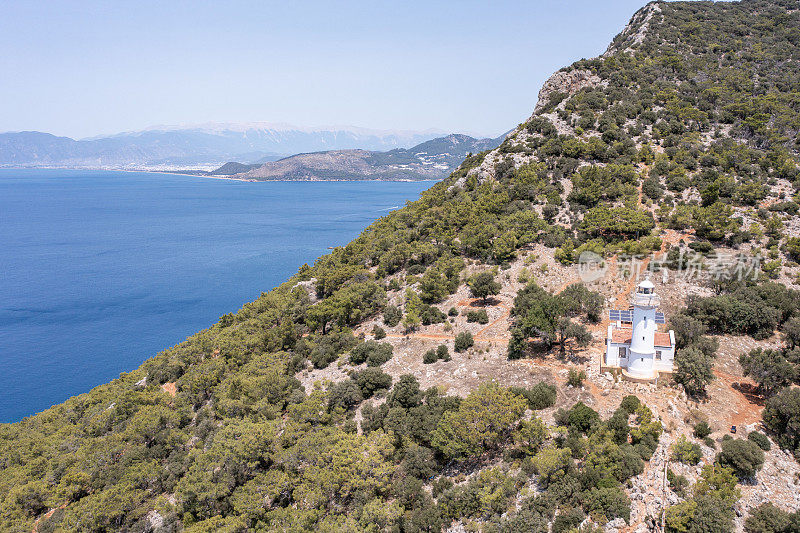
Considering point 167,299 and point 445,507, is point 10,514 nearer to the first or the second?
point 445,507

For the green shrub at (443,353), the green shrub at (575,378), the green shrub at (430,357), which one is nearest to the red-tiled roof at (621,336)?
the green shrub at (575,378)

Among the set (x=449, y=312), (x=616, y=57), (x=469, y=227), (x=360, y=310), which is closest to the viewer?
(x=449, y=312)

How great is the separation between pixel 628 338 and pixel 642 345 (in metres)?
1.70

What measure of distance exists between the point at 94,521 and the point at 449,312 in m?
33.0

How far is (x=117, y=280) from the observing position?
343 feet

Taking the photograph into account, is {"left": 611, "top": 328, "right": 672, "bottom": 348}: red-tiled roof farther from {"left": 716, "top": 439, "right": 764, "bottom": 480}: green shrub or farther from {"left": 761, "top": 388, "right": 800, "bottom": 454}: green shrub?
{"left": 716, "top": 439, "right": 764, "bottom": 480}: green shrub

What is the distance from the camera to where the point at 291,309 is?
51062 millimetres

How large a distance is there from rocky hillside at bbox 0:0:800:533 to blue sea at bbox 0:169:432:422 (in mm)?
26296

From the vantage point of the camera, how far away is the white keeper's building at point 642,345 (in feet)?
86.9

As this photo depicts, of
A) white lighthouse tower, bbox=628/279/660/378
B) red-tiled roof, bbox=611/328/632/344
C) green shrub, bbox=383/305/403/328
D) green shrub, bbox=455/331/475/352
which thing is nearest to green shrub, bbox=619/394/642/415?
white lighthouse tower, bbox=628/279/660/378

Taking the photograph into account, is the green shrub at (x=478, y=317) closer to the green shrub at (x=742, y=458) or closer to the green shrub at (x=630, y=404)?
the green shrub at (x=630, y=404)

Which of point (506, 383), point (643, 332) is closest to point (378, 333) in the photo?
point (506, 383)

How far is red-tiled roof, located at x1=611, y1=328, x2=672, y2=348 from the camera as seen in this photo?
28547mm

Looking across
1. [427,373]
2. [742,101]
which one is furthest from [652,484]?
[742,101]
